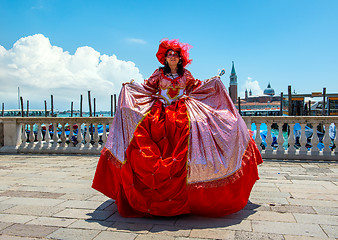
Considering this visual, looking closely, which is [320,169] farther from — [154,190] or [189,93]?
[154,190]

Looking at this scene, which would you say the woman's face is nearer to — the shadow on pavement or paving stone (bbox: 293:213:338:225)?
the shadow on pavement

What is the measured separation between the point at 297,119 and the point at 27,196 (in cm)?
534

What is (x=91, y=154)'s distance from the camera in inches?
285

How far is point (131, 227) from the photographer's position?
2660 millimetres

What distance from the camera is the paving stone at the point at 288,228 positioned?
2492 millimetres

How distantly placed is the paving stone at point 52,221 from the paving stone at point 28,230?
7cm

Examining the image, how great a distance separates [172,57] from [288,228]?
2.23m

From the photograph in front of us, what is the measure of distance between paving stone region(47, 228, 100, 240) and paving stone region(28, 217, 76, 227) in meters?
0.14

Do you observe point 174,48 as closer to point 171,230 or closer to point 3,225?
point 171,230

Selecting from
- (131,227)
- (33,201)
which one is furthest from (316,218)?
(33,201)

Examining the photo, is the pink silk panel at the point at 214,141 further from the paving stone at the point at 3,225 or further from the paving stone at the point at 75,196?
the paving stone at the point at 3,225

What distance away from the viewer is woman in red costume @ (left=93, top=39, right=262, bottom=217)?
2.79 meters

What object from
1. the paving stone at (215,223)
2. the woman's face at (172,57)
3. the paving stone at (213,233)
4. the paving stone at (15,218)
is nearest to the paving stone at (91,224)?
the paving stone at (15,218)

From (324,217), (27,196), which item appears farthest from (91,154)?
(324,217)
